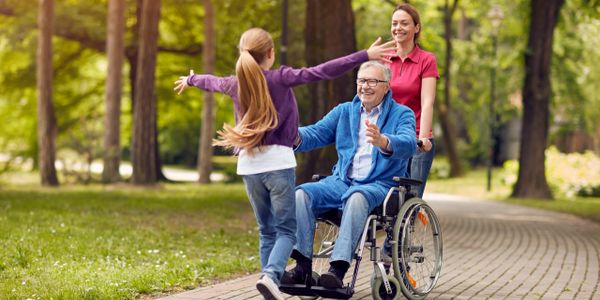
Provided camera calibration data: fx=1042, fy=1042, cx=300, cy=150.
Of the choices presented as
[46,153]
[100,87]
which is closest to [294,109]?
[46,153]

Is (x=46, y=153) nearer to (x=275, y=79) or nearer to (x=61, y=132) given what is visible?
(x=61, y=132)

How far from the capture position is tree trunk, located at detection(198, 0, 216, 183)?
94.3 feet

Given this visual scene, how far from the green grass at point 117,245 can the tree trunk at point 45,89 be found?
7762 millimetres

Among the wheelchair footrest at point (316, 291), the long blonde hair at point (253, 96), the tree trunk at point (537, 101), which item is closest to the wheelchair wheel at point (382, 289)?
the wheelchair footrest at point (316, 291)

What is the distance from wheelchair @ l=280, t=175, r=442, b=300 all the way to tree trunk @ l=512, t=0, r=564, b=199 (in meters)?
17.6

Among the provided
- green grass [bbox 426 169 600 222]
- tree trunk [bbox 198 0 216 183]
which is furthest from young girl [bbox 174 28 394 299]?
tree trunk [bbox 198 0 216 183]

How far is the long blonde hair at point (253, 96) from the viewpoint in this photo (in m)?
5.98

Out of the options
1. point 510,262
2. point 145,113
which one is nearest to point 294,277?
point 510,262

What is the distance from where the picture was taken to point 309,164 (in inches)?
628

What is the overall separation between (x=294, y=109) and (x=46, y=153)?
2043 centimetres

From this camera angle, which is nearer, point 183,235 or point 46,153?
point 183,235

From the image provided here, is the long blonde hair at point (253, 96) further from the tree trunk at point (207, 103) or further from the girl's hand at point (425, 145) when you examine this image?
the tree trunk at point (207, 103)

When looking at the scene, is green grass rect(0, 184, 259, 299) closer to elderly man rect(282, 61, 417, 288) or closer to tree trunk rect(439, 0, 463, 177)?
elderly man rect(282, 61, 417, 288)

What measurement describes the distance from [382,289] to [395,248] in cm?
30
